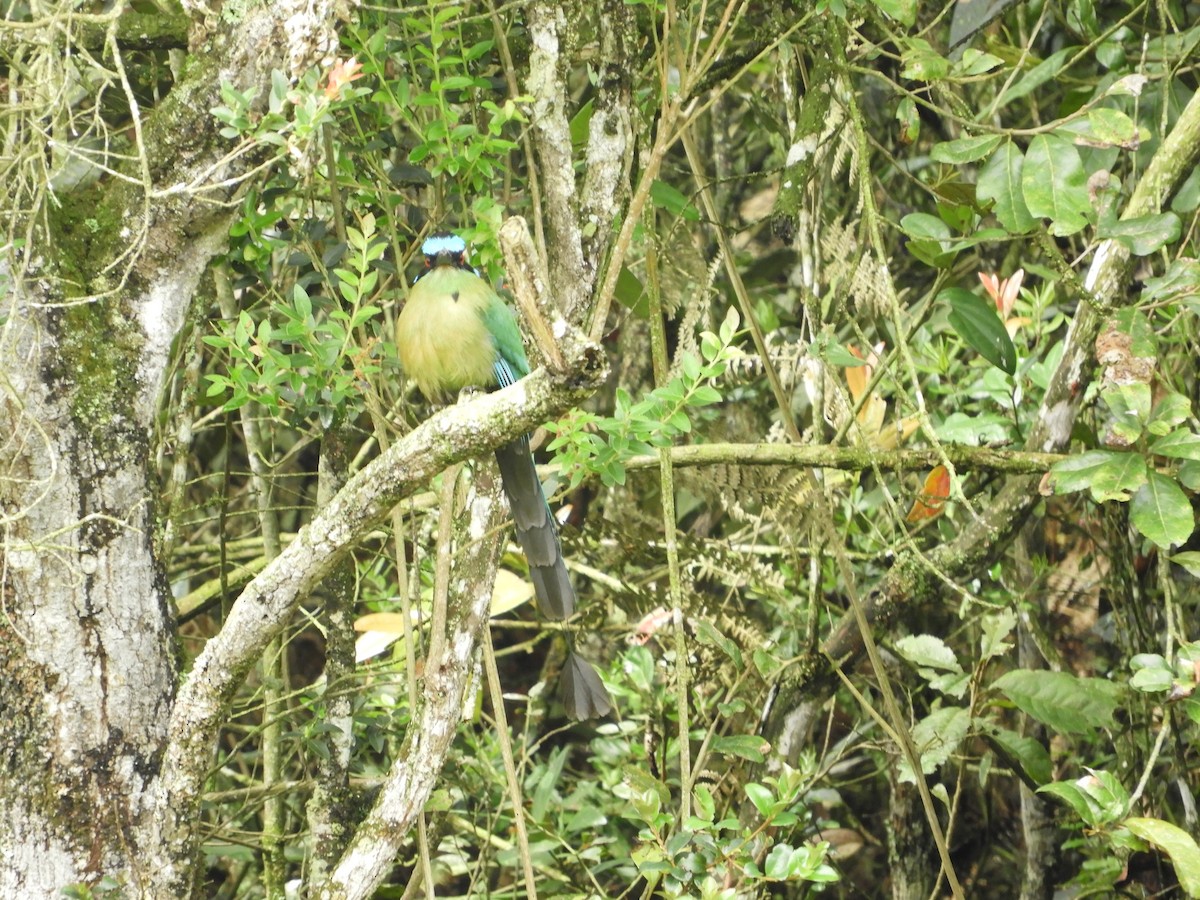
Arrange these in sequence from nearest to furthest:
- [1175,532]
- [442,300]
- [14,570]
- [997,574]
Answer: [14,570] → [1175,532] → [442,300] → [997,574]

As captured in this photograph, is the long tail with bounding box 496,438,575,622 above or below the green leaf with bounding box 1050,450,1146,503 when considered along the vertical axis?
above

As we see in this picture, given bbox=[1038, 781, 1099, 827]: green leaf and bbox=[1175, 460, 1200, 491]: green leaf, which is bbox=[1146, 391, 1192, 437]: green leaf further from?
bbox=[1038, 781, 1099, 827]: green leaf

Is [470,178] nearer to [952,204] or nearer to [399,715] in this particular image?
[952,204]

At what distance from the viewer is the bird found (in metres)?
2.44

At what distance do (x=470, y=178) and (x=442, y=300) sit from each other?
1.17 ft

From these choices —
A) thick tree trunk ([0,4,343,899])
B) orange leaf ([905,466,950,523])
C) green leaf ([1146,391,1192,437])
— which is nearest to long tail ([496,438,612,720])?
thick tree trunk ([0,4,343,899])

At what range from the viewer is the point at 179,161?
6.89ft

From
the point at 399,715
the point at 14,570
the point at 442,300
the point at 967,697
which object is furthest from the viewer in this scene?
the point at 967,697

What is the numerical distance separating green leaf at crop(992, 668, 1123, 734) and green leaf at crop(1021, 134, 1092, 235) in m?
1.07

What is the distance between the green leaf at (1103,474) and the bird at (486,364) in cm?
93

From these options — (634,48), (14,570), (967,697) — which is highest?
(634,48)

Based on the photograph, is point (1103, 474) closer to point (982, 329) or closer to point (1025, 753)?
point (982, 329)

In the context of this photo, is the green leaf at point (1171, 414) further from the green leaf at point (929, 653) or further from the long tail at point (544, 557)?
the long tail at point (544, 557)

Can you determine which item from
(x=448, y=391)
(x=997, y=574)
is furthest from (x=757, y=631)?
(x=448, y=391)
